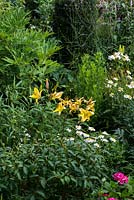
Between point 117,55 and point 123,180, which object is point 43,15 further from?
point 123,180

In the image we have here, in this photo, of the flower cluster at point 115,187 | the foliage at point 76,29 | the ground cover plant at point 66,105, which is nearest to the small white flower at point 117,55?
the ground cover plant at point 66,105

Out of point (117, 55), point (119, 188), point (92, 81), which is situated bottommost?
point (119, 188)

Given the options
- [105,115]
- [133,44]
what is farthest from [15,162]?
[133,44]

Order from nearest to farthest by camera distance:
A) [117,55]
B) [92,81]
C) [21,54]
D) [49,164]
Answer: [49,164], [21,54], [92,81], [117,55]

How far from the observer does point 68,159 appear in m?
3.77

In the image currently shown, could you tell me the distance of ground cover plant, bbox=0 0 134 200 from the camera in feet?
12.3

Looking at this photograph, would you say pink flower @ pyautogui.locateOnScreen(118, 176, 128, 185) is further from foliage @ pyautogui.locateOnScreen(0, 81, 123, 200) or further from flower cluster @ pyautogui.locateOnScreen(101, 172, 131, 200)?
foliage @ pyautogui.locateOnScreen(0, 81, 123, 200)

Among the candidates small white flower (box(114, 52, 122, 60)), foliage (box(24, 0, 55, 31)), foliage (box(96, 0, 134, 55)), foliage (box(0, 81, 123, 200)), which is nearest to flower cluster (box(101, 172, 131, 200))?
foliage (box(0, 81, 123, 200))

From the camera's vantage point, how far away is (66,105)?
4125 mm

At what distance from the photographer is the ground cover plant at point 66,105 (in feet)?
12.3

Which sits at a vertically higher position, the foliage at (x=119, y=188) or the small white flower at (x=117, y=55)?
the small white flower at (x=117, y=55)

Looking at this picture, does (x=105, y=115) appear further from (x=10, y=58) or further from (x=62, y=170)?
(x=62, y=170)

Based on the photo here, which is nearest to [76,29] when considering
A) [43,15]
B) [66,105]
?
[43,15]

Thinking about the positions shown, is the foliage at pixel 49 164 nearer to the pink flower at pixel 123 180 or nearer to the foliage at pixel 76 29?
the pink flower at pixel 123 180
